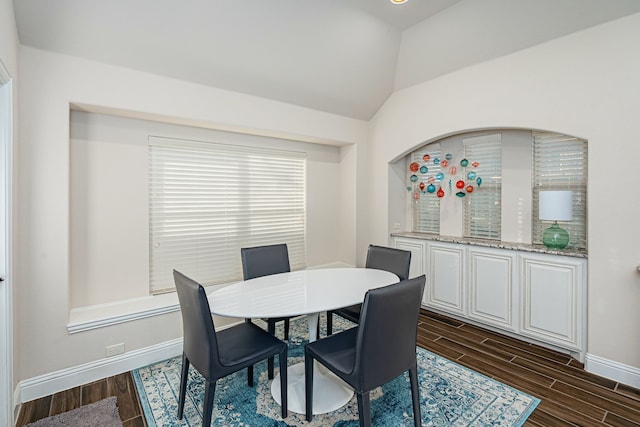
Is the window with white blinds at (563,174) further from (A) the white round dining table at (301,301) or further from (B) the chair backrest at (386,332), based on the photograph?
(B) the chair backrest at (386,332)

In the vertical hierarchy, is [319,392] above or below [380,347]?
below

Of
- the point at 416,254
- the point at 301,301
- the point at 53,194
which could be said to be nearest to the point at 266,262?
the point at 301,301

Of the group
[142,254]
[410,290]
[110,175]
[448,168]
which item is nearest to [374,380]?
[410,290]

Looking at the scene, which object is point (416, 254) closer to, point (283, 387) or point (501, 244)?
point (501, 244)

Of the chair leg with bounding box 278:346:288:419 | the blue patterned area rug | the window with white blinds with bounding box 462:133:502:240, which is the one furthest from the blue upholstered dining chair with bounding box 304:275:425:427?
the window with white blinds with bounding box 462:133:502:240

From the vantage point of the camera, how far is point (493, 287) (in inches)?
Answer: 127

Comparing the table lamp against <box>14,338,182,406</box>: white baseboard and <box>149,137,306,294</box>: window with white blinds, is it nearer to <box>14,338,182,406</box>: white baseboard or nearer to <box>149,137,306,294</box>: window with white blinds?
<box>149,137,306,294</box>: window with white blinds

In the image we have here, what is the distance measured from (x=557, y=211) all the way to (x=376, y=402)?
2.21 m

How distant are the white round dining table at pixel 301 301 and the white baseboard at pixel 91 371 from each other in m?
1.01

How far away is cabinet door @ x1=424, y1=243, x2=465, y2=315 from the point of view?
3.53 metres

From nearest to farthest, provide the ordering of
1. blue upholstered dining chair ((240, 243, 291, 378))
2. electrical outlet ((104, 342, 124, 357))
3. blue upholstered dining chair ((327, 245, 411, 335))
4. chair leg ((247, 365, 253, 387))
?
chair leg ((247, 365, 253, 387)) → electrical outlet ((104, 342, 124, 357)) → blue upholstered dining chair ((327, 245, 411, 335)) → blue upholstered dining chair ((240, 243, 291, 378))

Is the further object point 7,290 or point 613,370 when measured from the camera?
point 613,370

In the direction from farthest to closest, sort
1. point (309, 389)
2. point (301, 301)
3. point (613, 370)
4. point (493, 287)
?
point (493, 287), point (613, 370), point (301, 301), point (309, 389)

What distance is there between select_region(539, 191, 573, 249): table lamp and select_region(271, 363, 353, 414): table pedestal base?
226 cm
